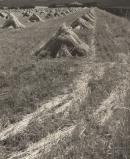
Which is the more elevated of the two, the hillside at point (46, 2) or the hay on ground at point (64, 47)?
the hay on ground at point (64, 47)

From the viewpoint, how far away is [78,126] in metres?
7.85

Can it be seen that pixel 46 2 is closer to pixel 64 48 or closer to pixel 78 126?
pixel 64 48

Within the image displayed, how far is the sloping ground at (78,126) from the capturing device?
6.90 meters

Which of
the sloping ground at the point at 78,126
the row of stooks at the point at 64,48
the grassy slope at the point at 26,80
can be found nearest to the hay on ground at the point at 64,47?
the row of stooks at the point at 64,48

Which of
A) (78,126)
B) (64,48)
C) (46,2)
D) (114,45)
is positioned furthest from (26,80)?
(46,2)

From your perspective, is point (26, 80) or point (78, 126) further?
point (26, 80)

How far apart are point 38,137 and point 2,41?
444 inches

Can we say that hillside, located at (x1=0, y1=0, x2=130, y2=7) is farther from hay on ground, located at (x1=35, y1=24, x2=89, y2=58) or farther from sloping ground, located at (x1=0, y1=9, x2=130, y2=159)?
sloping ground, located at (x1=0, y1=9, x2=130, y2=159)

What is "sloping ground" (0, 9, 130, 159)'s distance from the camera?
22.6 feet

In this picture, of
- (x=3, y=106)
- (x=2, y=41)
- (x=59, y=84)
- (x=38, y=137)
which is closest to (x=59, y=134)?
(x=38, y=137)

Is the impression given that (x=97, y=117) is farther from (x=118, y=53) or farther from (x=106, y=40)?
(x=106, y=40)

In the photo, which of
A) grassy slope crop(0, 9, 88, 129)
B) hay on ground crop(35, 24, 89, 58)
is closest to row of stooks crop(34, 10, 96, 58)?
hay on ground crop(35, 24, 89, 58)

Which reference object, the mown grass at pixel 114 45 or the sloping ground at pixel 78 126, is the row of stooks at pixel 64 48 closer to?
the mown grass at pixel 114 45

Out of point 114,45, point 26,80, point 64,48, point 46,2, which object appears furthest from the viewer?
point 46,2
